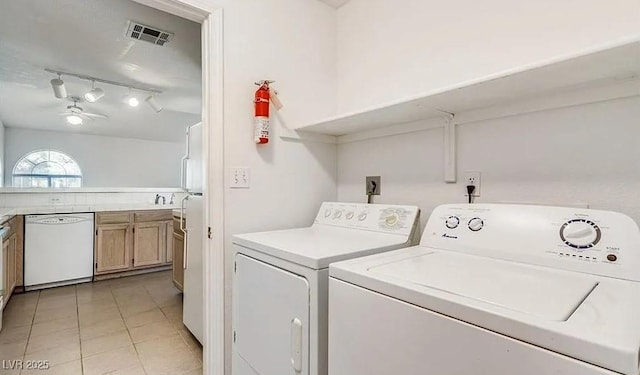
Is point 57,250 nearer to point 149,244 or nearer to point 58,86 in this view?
point 149,244

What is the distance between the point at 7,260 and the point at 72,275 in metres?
0.92

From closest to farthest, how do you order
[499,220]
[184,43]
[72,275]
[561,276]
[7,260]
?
[561,276] < [499,220] < [184,43] < [7,260] < [72,275]

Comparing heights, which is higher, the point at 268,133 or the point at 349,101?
the point at 349,101

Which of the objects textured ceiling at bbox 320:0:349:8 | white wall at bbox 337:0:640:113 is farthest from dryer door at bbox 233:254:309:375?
textured ceiling at bbox 320:0:349:8

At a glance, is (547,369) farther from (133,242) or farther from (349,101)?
(133,242)

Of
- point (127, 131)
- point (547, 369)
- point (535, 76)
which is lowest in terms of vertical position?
point (547, 369)

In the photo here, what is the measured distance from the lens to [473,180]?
146 cm

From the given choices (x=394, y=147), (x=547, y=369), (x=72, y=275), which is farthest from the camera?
(x=72, y=275)

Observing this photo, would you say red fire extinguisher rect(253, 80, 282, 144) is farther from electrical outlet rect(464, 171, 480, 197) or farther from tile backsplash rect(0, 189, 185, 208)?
tile backsplash rect(0, 189, 185, 208)

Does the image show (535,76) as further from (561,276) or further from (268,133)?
(268,133)

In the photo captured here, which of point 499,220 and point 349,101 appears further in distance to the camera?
point 349,101

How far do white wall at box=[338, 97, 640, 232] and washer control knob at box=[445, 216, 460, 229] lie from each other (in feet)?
0.82

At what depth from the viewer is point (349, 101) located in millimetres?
2111

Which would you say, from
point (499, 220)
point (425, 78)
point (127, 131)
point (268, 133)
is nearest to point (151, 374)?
point (268, 133)
